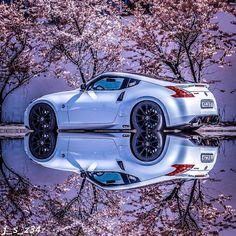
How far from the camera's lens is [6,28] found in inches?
872

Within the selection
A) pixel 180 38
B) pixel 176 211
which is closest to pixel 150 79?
pixel 180 38

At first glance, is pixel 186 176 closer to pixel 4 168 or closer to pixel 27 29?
→ pixel 4 168

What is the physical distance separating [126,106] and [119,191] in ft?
24.9

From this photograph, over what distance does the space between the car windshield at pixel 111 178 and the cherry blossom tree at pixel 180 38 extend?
44.1ft

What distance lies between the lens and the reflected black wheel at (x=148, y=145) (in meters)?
8.76

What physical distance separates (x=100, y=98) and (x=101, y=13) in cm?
1016

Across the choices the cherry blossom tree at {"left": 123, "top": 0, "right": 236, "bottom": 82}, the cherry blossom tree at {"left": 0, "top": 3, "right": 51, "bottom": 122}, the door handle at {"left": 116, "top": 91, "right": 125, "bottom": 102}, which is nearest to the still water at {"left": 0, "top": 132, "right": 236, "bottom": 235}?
the door handle at {"left": 116, "top": 91, "right": 125, "bottom": 102}

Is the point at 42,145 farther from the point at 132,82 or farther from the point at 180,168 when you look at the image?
the point at 180,168

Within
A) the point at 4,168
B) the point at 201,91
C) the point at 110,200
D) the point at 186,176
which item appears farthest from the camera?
the point at 201,91

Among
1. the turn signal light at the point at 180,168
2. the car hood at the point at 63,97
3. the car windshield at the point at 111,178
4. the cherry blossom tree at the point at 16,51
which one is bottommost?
the car windshield at the point at 111,178

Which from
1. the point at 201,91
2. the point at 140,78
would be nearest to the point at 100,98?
the point at 140,78

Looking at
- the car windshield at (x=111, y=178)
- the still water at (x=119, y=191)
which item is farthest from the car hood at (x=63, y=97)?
the car windshield at (x=111, y=178)

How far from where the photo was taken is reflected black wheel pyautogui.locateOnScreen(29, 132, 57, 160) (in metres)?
9.55

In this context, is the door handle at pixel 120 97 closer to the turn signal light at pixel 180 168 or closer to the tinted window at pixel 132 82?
the tinted window at pixel 132 82
